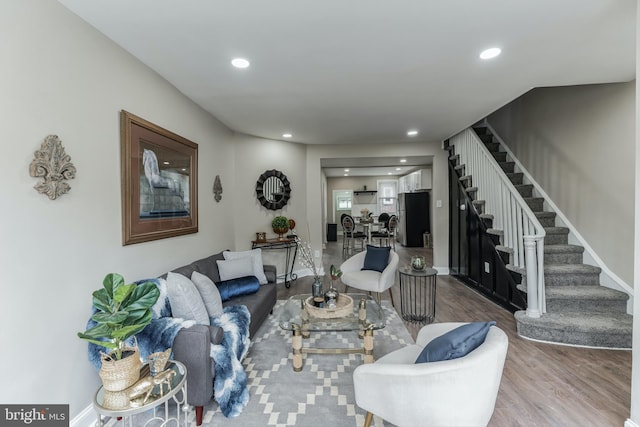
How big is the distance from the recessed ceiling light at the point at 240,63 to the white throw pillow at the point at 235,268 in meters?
2.06

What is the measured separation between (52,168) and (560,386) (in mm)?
3695

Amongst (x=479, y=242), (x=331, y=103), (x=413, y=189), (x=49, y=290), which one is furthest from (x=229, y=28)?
(x=413, y=189)

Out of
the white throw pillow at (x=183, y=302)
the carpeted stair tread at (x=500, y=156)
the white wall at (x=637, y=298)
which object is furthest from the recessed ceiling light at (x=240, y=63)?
the carpeted stair tread at (x=500, y=156)

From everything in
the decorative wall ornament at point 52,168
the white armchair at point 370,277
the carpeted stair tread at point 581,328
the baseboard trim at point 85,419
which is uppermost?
the decorative wall ornament at point 52,168

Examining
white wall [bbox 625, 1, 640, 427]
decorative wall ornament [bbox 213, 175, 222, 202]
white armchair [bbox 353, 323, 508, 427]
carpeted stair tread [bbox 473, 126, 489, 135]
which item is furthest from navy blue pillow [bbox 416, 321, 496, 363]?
carpeted stair tread [bbox 473, 126, 489, 135]

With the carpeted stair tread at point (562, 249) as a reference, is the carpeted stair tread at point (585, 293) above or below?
below

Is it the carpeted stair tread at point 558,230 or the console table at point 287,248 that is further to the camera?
the console table at point 287,248

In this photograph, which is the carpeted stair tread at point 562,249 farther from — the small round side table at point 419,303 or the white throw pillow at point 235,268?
the white throw pillow at point 235,268

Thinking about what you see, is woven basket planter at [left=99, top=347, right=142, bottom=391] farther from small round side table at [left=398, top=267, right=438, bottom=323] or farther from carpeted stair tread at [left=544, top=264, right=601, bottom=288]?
carpeted stair tread at [left=544, top=264, right=601, bottom=288]

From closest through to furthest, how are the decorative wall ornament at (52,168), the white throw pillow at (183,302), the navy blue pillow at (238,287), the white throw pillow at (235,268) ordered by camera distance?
the decorative wall ornament at (52,168) → the white throw pillow at (183,302) → the navy blue pillow at (238,287) → the white throw pillow at (235,268)

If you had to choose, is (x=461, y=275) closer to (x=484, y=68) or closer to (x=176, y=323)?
(x=484, y=68)

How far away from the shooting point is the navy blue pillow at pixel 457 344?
4.56ft

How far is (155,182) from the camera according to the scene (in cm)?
257

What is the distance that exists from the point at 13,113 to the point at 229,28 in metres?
1.28
